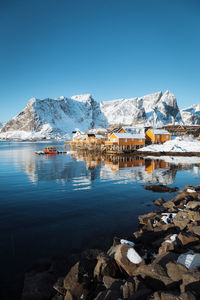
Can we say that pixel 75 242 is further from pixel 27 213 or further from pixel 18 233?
pixel 27 213

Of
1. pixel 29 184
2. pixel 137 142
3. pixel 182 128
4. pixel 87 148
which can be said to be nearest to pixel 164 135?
pixel 137 142

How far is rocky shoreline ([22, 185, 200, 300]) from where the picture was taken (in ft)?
16.1

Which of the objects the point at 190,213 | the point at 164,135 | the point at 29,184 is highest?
the point at 164,135

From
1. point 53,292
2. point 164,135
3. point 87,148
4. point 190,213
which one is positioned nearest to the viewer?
point 53,292

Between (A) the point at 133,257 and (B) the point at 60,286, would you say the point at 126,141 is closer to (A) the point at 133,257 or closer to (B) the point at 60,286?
(A) the point at 133,257

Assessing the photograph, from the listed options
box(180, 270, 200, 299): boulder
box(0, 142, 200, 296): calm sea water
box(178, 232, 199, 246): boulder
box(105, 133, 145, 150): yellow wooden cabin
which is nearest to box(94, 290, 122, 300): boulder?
box(180, 270, 200, 299): boulder

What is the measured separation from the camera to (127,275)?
614 cm

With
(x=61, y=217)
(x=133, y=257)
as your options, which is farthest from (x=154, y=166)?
(x=133, y=257)

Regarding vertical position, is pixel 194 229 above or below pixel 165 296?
below

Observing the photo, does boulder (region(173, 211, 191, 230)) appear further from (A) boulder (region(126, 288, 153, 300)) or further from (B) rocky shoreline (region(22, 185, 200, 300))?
(A) boulder (region(126, 288, 153, 300))

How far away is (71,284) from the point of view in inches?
242

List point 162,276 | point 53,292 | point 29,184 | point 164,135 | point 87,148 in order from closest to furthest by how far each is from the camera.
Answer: point 162,276 < point 53,292 < point 29,184 < point 164,135 < point 87,148

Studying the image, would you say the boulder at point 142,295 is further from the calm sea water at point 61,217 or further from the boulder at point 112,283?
the calm sea water at point 61,217

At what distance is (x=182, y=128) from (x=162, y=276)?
323 ft
